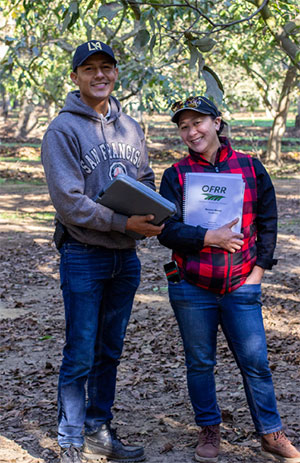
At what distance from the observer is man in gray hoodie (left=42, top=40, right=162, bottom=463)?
10.8 feet

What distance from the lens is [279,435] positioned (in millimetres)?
3662

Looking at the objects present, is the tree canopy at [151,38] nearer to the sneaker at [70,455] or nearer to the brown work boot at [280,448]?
the brown work boot at [280,448]

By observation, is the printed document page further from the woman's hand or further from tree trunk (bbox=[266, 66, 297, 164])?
tree trunk (bbox=[266, 66, 297, 164])

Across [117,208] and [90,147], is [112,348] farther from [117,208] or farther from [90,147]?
[90,147]

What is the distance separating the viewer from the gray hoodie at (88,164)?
10.8 ft

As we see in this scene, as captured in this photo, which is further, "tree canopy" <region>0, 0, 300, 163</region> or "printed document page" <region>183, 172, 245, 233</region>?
"tree canopy" <region>0, 0, 300, 163</region>

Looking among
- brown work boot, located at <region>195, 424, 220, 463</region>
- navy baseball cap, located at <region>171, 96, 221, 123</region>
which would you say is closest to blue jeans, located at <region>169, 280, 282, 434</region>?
brown work boot, located at <region>195, 424, 220, 463</region>

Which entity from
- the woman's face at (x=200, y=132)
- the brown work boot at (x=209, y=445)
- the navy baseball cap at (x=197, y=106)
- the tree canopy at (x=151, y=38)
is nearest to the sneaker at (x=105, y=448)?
the brown work boot at (x=209, y=445)

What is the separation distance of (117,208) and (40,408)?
210cm

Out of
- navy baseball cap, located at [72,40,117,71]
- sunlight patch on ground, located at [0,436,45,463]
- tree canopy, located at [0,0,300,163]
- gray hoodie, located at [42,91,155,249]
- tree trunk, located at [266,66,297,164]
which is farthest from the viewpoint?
tree trunk, located at [266,66,297,164]

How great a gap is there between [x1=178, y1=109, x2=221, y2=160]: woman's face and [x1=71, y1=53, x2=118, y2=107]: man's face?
442mm

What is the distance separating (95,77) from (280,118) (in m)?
21.0

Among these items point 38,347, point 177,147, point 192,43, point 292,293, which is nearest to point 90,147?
point 192,43

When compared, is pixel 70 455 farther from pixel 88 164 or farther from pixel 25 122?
pixel 25 122
